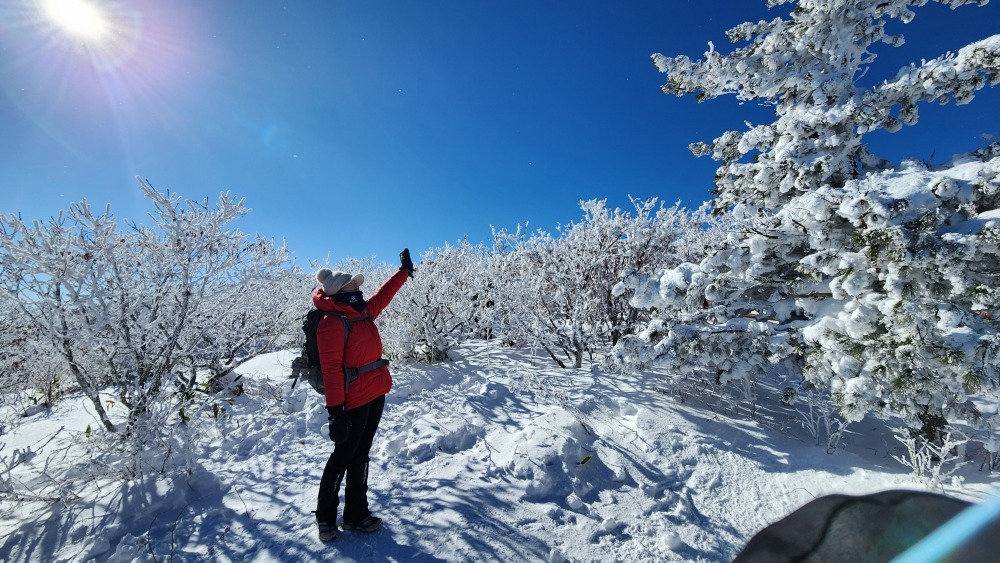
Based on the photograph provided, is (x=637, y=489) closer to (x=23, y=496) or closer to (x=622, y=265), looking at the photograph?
(x=622, y=265)

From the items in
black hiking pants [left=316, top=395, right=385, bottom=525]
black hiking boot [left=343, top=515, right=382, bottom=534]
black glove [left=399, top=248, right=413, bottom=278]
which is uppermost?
black glove [left=399, top=248, right=413, bottom=278]

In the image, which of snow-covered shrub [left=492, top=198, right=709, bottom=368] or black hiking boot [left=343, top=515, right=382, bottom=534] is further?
snow-covered shrub [left=492, top=198, right=709, bottom=368]

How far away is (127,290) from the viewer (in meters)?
3.89

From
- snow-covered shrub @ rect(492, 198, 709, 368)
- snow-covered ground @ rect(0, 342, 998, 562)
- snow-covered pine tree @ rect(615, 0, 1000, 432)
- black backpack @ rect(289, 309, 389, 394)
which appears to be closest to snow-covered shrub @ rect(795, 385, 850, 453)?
snow-covered ground @ rect(0, 342, 998, 562)

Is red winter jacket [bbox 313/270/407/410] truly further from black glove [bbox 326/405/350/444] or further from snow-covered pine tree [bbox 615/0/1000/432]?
snow-covered pine tree [bbox 615/0/1000/432]

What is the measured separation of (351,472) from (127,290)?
331cm

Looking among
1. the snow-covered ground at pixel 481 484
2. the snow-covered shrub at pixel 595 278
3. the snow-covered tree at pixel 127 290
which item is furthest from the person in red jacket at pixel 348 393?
the snow-covered shrub at pixel 595 278

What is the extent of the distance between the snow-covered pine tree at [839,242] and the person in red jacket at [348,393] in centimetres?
300

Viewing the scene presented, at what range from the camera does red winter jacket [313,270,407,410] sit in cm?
264

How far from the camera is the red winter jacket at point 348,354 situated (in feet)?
8.66

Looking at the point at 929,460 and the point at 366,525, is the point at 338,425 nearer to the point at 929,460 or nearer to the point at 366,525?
the point at 366,525

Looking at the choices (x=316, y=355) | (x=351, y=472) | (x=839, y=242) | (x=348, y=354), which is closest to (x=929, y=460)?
(x=839, y=242)

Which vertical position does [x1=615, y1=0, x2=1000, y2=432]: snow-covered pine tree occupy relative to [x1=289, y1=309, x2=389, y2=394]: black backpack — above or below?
above

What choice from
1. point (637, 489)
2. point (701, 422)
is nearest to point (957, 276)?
point (701, 422)
